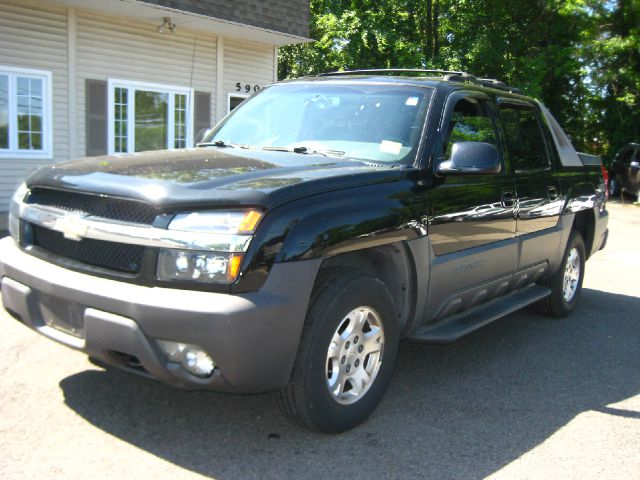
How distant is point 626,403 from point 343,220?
231cm

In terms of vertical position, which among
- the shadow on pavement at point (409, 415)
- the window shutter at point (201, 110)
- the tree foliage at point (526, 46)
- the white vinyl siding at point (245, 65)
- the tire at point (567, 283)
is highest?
the tree foliage at point (526, 46)

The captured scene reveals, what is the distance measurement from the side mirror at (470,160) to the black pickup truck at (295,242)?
1 centimetres

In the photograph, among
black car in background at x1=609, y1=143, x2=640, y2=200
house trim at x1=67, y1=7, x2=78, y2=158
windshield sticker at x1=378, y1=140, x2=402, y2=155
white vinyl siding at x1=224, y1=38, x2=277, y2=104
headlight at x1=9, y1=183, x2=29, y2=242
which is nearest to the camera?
headlight at x1=9, y1=183, x2=29, y2=242

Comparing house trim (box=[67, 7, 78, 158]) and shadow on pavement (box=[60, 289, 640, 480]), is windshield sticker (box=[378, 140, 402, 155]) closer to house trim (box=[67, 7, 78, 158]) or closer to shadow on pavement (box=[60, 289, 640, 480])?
shadow on pavement (box=[60, 289, 640, 480])

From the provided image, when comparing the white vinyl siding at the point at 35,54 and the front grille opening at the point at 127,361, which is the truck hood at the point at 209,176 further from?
the white vinyl siding at the point at 35,54

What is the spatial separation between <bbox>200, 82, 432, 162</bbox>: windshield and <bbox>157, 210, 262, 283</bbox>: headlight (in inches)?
49.9

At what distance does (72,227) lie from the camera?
10.6 ft

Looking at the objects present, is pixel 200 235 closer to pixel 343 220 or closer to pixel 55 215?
pixel 343 220

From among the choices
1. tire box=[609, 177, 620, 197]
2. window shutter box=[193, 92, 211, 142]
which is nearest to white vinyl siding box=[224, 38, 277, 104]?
window shutter box=[193, 92, 211, 142]

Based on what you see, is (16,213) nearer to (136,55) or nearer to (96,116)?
(96,116)

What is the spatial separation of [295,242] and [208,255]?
396 millimetres

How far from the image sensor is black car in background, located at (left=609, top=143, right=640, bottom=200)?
18.5 m

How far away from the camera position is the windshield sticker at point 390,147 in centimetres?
402

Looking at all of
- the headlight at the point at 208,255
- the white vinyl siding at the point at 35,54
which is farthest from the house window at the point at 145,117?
the headlight at the point at 208,255
